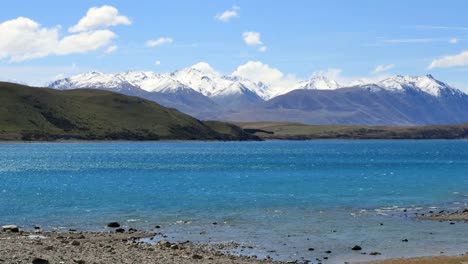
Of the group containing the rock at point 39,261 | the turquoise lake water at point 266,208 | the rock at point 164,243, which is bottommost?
the turquoise lake water at point 266,208

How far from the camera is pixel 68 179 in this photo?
116000mm

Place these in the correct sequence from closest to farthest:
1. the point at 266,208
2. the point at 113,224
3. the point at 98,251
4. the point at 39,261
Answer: the point at 39,261, the point at 98,251, the point at 113,224, the point at 266,208

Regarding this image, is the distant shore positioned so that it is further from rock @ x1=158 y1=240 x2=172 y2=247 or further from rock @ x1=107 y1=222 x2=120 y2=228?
rock @ x1=107 y1=222 x2=120 y2=228

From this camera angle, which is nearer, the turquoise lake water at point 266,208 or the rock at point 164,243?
the rock at point 164,243

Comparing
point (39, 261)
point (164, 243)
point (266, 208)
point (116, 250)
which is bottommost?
point (266, 208)

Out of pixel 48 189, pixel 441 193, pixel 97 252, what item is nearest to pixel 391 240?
pixel 97 252

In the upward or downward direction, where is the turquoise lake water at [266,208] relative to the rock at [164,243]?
downward

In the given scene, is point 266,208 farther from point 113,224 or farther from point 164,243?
point 164,243

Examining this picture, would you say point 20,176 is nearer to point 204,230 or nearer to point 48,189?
point 48,189

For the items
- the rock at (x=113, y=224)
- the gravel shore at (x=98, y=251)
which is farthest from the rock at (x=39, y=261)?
the rock at (x=113, y=224)

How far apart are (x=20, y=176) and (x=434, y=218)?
82526 millimetres

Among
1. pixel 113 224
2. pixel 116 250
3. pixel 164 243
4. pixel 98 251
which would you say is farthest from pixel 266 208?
pixel 98 251

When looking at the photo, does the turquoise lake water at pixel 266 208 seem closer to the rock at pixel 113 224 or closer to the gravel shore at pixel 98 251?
the rock at pixel 113 224

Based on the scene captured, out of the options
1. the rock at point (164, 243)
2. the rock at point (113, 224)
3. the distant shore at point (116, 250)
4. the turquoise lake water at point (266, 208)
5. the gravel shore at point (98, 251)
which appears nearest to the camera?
the gravel shore at point (98, 251)
